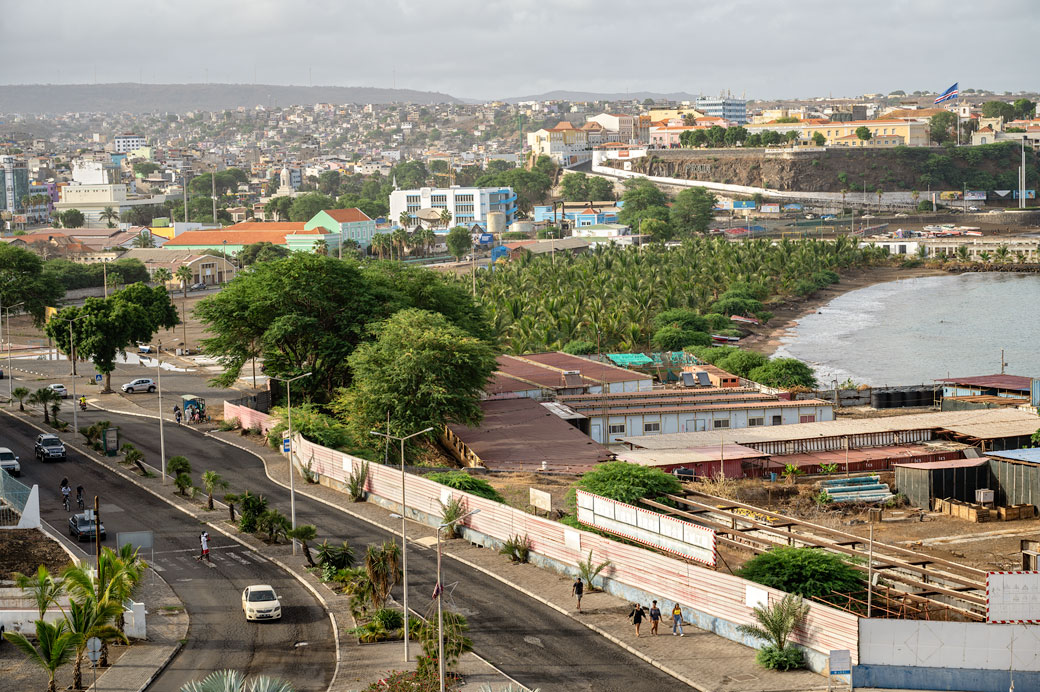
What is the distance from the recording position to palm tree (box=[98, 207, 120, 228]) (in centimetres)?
18312

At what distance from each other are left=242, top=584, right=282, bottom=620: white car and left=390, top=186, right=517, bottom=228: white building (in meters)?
150

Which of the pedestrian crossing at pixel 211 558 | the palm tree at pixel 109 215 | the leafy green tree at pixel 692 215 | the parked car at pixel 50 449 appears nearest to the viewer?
the pedestrian crossing at pixel 211 558

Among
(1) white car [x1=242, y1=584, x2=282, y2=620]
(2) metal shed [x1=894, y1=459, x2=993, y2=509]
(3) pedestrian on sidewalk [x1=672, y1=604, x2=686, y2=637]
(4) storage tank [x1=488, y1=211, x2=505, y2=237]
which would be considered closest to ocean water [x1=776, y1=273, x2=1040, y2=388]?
(2) metal shed [x1=894, y1=459, x2=993, y2=509]

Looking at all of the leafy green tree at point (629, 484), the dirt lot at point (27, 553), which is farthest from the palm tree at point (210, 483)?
the leafy green tree at point (629, 484)

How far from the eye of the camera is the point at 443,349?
167ft

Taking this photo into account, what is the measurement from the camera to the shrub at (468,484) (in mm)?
40281

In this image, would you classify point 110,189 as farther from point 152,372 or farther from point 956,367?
point 956,367

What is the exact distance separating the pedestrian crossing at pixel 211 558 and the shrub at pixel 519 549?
698 cm

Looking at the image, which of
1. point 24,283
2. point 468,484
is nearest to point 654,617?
point 468,484

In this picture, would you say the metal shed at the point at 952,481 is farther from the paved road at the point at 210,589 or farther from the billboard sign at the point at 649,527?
the paved road at the point at 210,589

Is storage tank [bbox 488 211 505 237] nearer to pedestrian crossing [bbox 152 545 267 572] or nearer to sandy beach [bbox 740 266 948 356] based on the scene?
sandy beach [bbox 740 266 948 356]

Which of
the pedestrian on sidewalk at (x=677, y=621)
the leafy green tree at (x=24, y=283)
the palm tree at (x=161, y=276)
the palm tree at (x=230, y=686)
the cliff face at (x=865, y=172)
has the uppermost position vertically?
the cliff face at (x=865, y=172)

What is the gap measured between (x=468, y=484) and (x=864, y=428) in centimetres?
2083

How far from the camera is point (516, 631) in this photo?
98.5 ft
